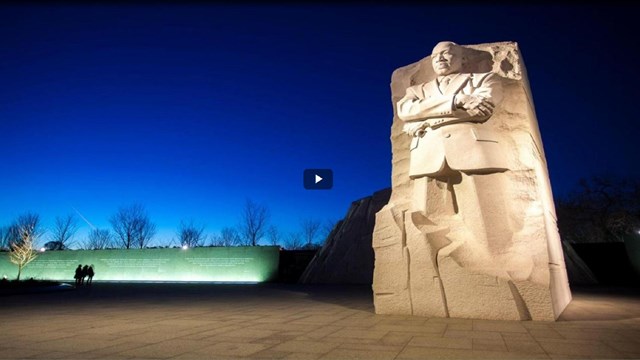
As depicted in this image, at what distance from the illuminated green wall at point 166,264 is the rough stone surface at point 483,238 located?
54.6 ft

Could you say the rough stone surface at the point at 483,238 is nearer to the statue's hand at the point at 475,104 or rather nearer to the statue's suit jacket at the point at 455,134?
the statue's suit jacket at the point at 455,134

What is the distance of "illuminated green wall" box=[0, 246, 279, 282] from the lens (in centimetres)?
2245

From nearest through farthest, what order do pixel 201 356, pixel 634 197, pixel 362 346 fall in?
pixel 201 356 < pixel 362 346 < pixel 634 197

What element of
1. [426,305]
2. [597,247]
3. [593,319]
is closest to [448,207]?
[426,305]

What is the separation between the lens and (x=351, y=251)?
65.0 ft

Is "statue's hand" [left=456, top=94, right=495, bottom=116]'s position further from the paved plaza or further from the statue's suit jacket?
the paved plaza

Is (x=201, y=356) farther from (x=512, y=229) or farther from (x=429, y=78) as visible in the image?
(x=429, y=78)

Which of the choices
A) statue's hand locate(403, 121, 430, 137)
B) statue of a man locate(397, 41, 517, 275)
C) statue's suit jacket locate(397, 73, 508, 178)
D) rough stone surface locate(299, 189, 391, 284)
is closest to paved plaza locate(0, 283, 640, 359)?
statue of a man locate(397, 41, 517, 275)

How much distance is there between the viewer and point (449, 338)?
419 cm

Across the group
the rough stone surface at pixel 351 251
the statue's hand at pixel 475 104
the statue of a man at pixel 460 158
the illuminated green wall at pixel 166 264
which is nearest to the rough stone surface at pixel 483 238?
the statue of a man at pixel 460 158

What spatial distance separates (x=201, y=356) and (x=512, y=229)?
16.0 feet

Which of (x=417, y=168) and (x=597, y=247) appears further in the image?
(x=597, y=247)

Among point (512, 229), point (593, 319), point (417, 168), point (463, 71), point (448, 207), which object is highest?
point (463, 71)

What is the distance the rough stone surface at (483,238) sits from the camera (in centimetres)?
555
